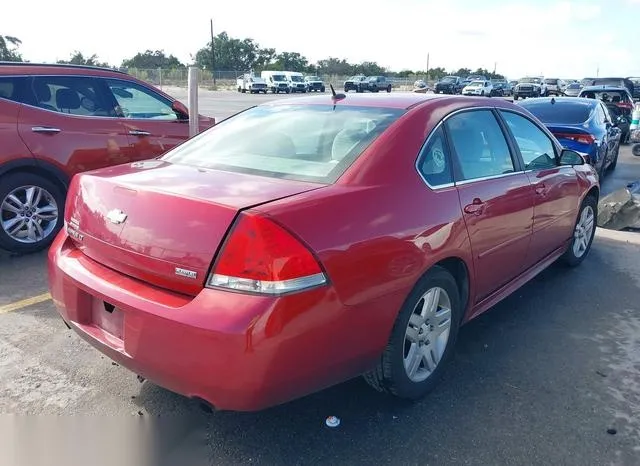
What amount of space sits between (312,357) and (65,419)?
4.64ft

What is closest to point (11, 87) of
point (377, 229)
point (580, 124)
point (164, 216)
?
point (164, 216)

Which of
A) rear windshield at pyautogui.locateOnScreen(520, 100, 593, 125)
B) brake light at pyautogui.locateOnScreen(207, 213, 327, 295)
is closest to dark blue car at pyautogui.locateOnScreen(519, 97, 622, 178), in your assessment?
rear windshield at pyautogui.locateOnScreen(520, 100, 593, 125)

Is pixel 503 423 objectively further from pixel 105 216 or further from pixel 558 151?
pixel 558 151

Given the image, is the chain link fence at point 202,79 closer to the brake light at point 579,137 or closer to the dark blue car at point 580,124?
the dark blue car at point 580,124

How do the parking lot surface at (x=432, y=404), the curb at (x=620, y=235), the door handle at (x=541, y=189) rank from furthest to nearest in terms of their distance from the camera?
the curb at (x=620, y=235) → the door handle at (x=541, y=189) → the parking lot surface at (x=432, y=404)

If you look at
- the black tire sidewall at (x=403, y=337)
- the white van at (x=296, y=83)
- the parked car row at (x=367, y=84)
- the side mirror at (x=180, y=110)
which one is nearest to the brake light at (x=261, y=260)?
the black tire sidewall at (x=403, y=337)

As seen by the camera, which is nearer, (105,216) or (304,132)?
(105,216)

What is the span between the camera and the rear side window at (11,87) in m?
5.44

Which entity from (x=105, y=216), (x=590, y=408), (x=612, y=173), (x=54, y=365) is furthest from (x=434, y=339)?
(x=612, y=173)

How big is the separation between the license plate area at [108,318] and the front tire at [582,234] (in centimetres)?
416

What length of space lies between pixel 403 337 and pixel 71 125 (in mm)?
4460

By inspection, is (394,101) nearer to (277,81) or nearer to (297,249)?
(297,249)

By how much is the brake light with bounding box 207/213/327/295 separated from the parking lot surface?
35.0 inches

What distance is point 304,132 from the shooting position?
3375 millimetres
